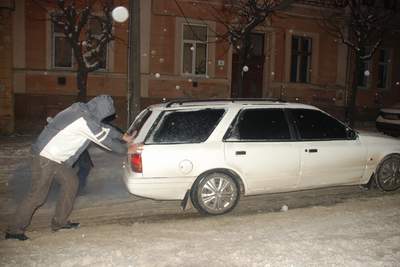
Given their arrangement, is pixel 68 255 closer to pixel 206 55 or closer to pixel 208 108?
pixel 208 108

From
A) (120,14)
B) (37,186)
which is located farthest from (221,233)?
(120,14)

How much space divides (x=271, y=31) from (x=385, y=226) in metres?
12.9

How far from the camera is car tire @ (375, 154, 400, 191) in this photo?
290 inches

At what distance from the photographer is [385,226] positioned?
557 cm

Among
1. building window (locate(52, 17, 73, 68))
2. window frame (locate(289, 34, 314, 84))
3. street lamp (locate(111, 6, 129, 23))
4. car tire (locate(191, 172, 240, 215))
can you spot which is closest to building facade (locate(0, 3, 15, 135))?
building window (locate(52, 17, 73, 68))

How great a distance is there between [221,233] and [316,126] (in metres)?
2.48

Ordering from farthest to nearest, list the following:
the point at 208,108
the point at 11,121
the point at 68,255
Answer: the point at 11,121 → the point at 208,108 → the point at 68,255

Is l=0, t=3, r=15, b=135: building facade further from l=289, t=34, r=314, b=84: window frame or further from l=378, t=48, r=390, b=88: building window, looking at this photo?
l=378, t=48, r=390, b=88: building window

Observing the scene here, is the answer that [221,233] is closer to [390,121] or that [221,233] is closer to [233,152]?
[233,152]

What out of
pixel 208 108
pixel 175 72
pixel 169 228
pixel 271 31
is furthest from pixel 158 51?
pixel 169 228

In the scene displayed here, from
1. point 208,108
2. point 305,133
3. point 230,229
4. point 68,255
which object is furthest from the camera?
point 305,133

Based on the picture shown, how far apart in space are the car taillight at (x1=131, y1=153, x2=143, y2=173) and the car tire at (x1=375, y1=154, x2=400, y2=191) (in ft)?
13.2

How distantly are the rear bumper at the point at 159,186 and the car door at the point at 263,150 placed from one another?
27.8 inches

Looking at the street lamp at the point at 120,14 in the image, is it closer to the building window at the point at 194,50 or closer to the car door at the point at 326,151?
the building window at the point at 194,50
